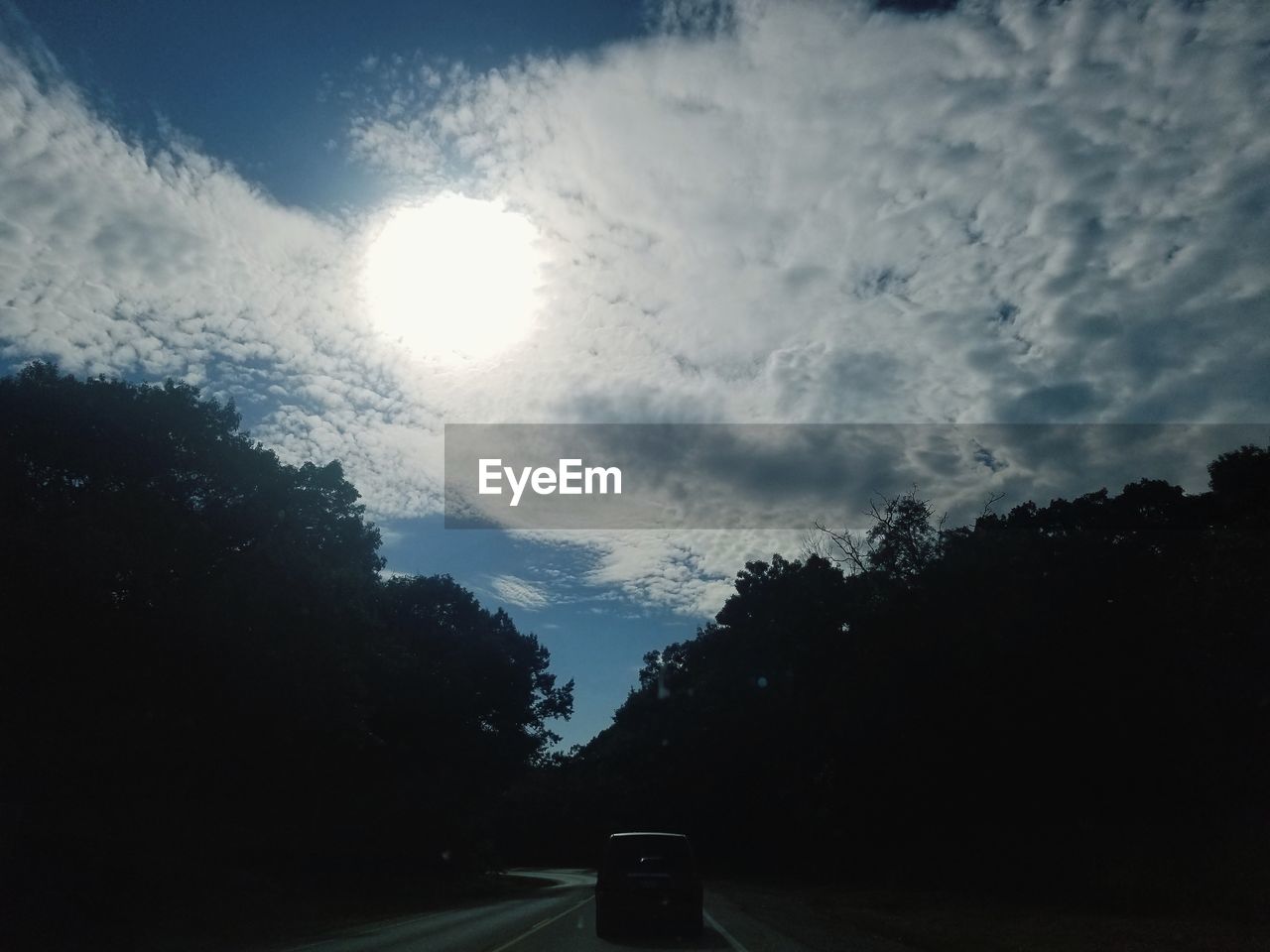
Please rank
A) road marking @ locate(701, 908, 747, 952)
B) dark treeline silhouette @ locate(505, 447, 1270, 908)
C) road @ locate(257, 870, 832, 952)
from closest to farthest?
1. road marking @ locate(701, 908, 747, 952)
2. road @ locate(257, 870, 832, 952)
3. dark treeline silhouette @ locate(505, 447, 1270, 908)

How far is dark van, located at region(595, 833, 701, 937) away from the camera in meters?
19.4

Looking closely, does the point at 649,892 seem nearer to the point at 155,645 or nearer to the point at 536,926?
the point at 536,926

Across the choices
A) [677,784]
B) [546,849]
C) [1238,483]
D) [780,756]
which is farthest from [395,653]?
[546,849]

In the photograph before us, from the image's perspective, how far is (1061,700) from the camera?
28.7 m

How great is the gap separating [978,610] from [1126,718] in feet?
15.8

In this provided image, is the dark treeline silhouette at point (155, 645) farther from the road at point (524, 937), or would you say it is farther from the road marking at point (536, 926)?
the road marking at point (536, 926)

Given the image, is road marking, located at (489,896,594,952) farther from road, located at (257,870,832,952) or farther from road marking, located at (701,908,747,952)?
road marking, located at (701,908,747,952)

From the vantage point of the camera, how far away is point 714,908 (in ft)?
95.3

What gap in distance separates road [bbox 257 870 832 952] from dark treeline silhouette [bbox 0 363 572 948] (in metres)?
4.61

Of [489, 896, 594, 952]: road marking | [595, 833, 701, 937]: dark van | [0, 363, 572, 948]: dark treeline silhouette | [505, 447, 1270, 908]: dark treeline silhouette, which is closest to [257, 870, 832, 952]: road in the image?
[489, 896, 594, 952]: road marking

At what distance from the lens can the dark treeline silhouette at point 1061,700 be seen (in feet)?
79.2

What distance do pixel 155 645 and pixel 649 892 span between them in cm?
1229

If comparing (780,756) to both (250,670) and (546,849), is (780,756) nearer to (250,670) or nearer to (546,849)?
(250,670)

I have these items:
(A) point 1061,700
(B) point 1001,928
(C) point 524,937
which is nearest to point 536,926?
(C) point 524,937
